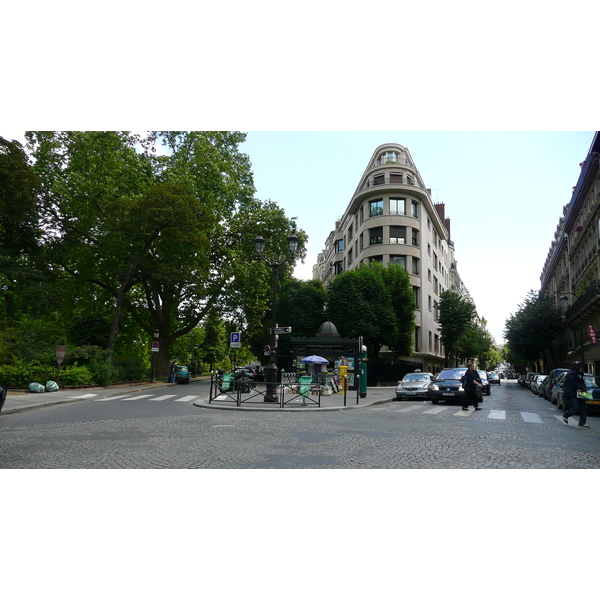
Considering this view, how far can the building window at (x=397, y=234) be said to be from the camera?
172 feet

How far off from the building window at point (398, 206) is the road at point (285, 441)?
3934cm

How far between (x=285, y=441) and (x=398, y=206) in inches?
1808

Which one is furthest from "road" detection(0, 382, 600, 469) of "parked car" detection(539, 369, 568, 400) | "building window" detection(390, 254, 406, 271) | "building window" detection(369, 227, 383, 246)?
"building window" detection(369, 227, 383, 246)

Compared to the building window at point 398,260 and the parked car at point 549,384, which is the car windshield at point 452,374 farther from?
the building window at point 398,260

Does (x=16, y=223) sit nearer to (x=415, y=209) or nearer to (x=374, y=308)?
(x=374, y=308)

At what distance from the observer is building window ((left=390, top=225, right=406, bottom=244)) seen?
52.3 m

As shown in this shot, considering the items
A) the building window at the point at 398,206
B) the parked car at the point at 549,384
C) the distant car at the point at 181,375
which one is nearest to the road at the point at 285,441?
the parked car at the point at 549,384

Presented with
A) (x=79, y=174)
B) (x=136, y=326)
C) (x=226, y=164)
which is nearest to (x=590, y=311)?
(x=226, y=164)

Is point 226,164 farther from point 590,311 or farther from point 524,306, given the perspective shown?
point 524,306

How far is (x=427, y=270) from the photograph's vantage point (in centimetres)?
5631

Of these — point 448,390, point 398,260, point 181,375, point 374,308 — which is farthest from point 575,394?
point 398,260

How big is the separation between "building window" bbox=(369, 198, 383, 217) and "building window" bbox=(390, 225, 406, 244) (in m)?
2.10

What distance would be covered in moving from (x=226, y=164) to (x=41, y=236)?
12.5m

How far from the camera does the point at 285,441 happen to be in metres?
9.77
